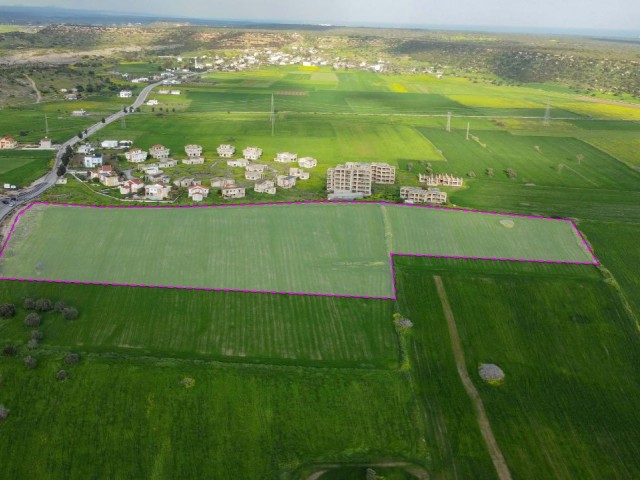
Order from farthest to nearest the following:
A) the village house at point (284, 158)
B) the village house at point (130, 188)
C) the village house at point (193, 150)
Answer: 1. the village house at point (193, 150)
2. the village house at point (284, 158)
3. the village house at point (130, 188)

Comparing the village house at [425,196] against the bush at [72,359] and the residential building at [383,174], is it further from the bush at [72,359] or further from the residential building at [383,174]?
the bush at [72,359]

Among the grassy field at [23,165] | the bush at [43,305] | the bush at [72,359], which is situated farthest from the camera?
the grassy field at [23,165]

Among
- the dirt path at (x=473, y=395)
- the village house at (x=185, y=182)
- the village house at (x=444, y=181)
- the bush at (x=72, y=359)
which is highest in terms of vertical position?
the village house at (x=185, y=182)

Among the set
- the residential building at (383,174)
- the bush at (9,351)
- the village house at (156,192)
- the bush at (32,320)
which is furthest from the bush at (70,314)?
the residential building at (383,174)

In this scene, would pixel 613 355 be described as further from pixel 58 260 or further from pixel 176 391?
pixel 58 260

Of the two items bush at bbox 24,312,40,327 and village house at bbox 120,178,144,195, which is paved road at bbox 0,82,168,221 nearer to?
village house at bbox 120,178,144,195

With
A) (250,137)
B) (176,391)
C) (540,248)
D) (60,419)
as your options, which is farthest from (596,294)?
(250,137)

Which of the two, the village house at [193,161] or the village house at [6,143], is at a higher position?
the village house at [6,143]

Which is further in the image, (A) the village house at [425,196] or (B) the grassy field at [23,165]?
(B) the grassy field at [23,165]
